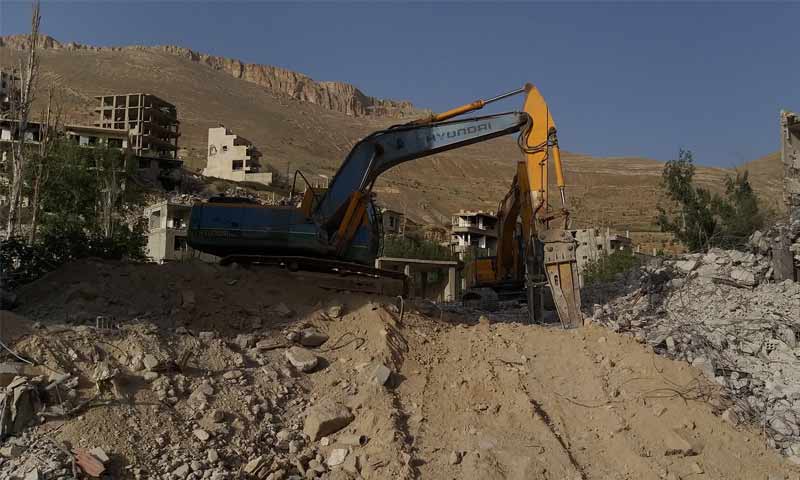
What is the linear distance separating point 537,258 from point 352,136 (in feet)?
438

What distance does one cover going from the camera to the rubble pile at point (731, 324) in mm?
9484

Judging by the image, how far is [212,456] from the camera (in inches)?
294

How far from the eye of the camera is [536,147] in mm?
13188

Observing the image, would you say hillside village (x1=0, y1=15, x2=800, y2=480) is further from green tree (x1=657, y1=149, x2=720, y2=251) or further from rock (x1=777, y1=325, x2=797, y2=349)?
green tree (x1=657, y1=149, x2=720, y2=251)

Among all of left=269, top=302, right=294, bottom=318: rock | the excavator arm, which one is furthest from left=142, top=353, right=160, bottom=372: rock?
the excavator arm

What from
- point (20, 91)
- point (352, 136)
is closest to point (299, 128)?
point (352, 136)

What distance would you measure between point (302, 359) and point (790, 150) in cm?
1532

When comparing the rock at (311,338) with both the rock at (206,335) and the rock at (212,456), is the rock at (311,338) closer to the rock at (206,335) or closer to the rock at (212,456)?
the rock at (206,335)

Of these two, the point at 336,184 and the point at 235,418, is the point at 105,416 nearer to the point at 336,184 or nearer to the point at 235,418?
the point at 235,418

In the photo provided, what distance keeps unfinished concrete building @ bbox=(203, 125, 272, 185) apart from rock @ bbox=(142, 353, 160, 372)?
193ft

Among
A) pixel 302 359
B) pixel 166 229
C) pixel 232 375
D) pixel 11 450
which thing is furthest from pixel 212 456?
pixel 166 229

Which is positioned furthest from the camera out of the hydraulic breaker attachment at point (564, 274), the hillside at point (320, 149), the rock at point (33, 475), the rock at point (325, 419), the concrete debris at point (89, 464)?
the hillside at point (320, 149)

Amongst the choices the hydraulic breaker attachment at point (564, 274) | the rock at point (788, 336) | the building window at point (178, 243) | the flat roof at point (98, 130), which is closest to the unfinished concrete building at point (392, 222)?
the building window at point (178, 243)

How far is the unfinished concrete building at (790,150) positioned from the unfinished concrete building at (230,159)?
52692 mm
